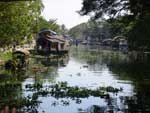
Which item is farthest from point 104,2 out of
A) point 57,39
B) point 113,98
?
point 57,39

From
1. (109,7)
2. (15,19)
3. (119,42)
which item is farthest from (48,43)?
(119,42)

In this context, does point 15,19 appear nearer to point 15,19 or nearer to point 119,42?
point 15,19

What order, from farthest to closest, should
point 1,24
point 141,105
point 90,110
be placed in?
point 1,24 → point 141,105 → point 90,110

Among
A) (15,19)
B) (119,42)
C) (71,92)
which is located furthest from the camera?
(119,42)

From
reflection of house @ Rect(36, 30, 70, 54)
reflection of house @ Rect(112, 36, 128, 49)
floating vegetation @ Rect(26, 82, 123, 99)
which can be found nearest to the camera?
floating vegetation @ Rect(26, 82, 123, 99)

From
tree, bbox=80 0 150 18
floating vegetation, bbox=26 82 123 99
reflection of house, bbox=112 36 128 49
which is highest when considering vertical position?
tree, bbox=80 0 150 18

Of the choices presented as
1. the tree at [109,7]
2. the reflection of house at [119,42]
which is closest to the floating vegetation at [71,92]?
the tree at [109,7]

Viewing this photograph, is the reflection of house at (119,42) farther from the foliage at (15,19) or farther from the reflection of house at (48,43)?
the foliage at (15,19)

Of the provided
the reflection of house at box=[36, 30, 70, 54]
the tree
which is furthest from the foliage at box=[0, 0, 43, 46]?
the reflection of house at box=[36, 30, 70, 54]

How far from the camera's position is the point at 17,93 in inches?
952

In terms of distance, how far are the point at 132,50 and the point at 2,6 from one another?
6810 centimetres

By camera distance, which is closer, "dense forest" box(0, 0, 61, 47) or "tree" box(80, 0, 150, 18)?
"tree" box(80, 0, 150, 18)

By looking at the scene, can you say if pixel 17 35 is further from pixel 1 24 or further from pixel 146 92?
pixel 146 92

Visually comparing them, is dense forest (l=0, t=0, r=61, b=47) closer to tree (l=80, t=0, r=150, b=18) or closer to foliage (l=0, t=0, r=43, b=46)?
foliage (l=0, t=0, r=43, b=46)
